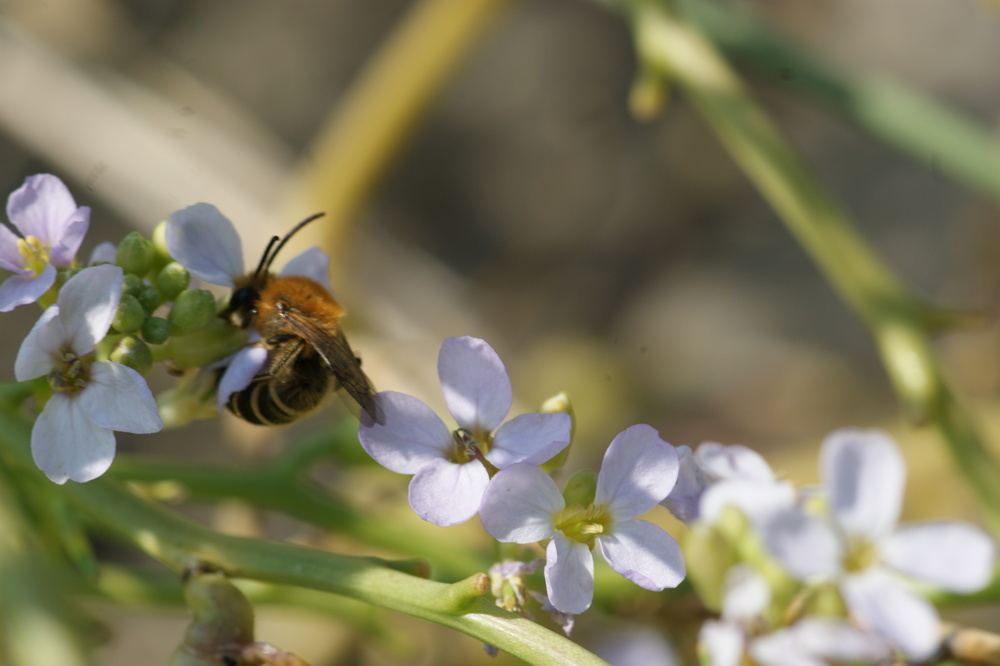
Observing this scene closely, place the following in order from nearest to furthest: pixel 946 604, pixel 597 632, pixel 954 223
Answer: pixel 946 604 < pixel 597 632 < pixel 954 223

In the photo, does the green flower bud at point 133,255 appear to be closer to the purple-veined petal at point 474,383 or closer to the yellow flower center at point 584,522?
the purple-veined petal at point 474,383

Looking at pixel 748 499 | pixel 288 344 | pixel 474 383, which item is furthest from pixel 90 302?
pixel 748 499

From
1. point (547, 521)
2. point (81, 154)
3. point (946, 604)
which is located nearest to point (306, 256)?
point (547, 521)

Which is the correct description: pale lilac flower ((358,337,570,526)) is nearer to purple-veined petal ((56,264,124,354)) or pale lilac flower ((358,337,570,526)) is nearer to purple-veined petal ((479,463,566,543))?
purple-veined petal ((479,463,566,543))

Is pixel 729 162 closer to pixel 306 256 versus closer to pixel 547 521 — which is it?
pixel 306 256

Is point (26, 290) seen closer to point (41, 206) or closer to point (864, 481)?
point (41, 206)

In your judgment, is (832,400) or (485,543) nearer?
(485,543)

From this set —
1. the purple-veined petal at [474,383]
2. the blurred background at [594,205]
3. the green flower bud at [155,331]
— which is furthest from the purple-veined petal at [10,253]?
the blurred background at [594,205]
